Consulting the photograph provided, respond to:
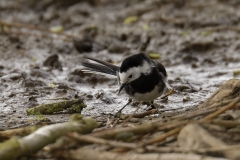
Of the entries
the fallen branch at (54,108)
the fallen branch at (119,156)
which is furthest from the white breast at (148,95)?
the fallen branch at (119,156)

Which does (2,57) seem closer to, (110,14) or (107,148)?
(110,14)

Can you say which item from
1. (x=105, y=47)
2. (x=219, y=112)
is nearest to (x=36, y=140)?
(x=219, y=112)

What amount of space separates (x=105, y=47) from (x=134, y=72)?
3548 millimetres

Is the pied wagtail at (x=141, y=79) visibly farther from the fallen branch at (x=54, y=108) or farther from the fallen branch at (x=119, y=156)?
the fallen branch at (x=119, y=156)

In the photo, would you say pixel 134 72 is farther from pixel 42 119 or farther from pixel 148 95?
pixel 42 119

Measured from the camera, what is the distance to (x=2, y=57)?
7.70 m

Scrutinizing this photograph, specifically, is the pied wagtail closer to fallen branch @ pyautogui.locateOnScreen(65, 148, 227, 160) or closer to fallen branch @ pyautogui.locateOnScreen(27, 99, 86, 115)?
fallen branch @ pyautogui.locateOnScreen(27, 99, 86, 115)

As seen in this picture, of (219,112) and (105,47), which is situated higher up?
(105,47)

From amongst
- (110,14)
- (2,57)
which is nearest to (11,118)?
(2,57)

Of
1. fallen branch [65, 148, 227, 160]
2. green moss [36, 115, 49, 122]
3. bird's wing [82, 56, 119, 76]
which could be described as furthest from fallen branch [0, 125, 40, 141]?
bird's wing [82, 56, 119, 76]

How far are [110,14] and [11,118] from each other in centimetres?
A: 543

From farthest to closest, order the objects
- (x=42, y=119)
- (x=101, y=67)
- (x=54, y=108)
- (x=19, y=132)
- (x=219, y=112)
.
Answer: (x=101, y=67) → (x=54, y=108) → (x=42, y=119) → (x=19, y=132) → (x=219, y=112)

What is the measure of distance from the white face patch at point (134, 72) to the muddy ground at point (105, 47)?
1.32ft

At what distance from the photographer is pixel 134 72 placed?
15.9 feet
